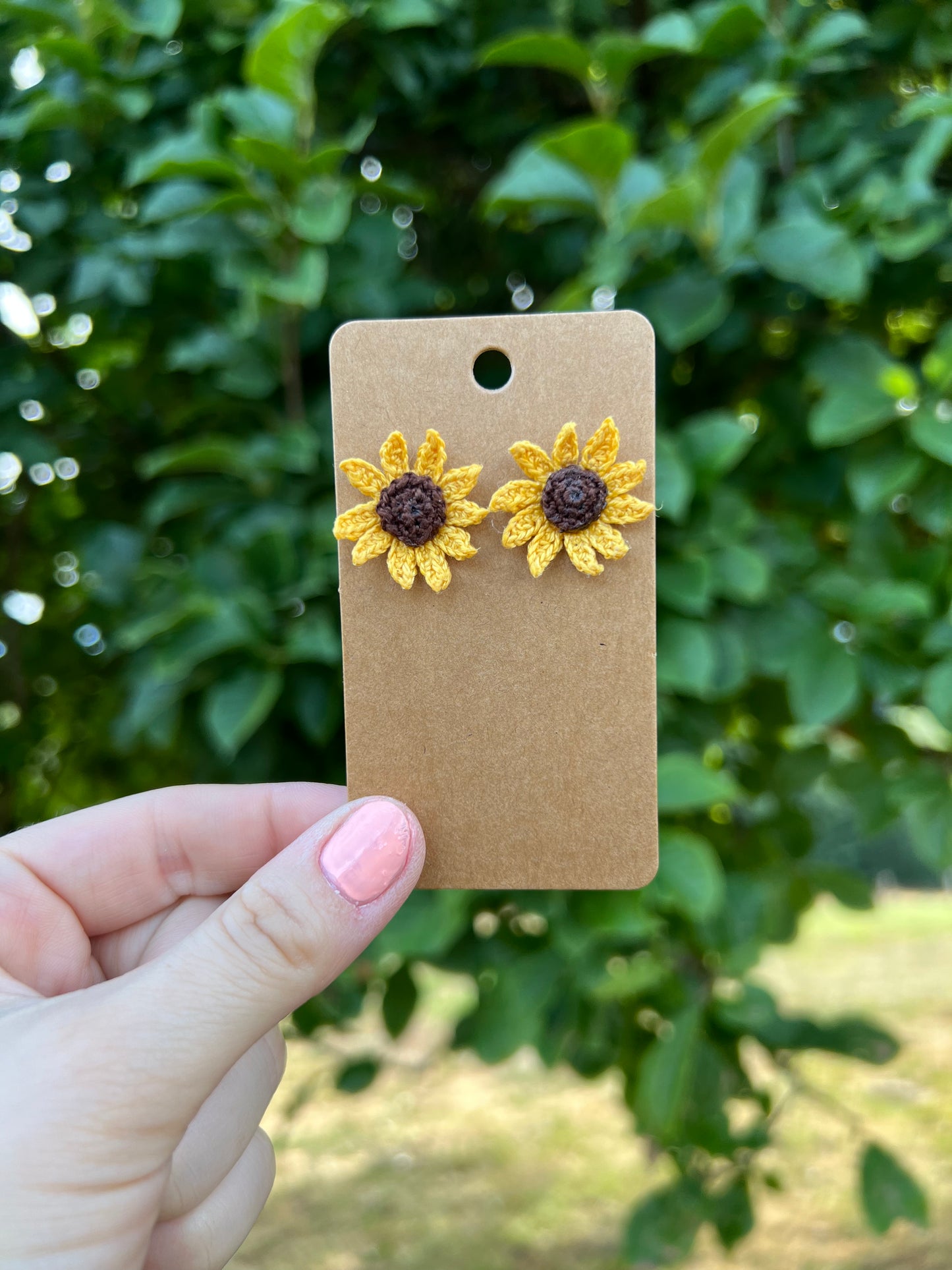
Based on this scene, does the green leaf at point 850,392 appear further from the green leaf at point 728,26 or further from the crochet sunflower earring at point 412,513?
the crochet sunflower earring at point 412,513

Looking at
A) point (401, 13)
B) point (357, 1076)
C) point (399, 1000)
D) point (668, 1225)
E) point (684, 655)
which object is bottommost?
point (668, 1225)

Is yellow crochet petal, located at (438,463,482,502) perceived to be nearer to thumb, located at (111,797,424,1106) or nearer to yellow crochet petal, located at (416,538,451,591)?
yellow crochet petal, located at (416,538,451,591)

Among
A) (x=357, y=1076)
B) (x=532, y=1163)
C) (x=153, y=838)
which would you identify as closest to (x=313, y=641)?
(x=153, y=838)

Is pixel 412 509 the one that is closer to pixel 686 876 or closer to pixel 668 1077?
pixel 686 876

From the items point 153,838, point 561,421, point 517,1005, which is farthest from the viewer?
point 517,1005

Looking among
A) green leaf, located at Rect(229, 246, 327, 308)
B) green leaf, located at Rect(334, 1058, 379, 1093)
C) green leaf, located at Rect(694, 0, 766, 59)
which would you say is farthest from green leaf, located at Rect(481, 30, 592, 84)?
green leaf, located at Rect(334, 1058, 379, 1093)

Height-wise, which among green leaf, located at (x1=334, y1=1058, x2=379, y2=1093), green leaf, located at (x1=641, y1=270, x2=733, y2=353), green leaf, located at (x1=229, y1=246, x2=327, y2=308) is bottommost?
green leaf, located at (x1=334, y1=1058, x2=379, y2=1093)
